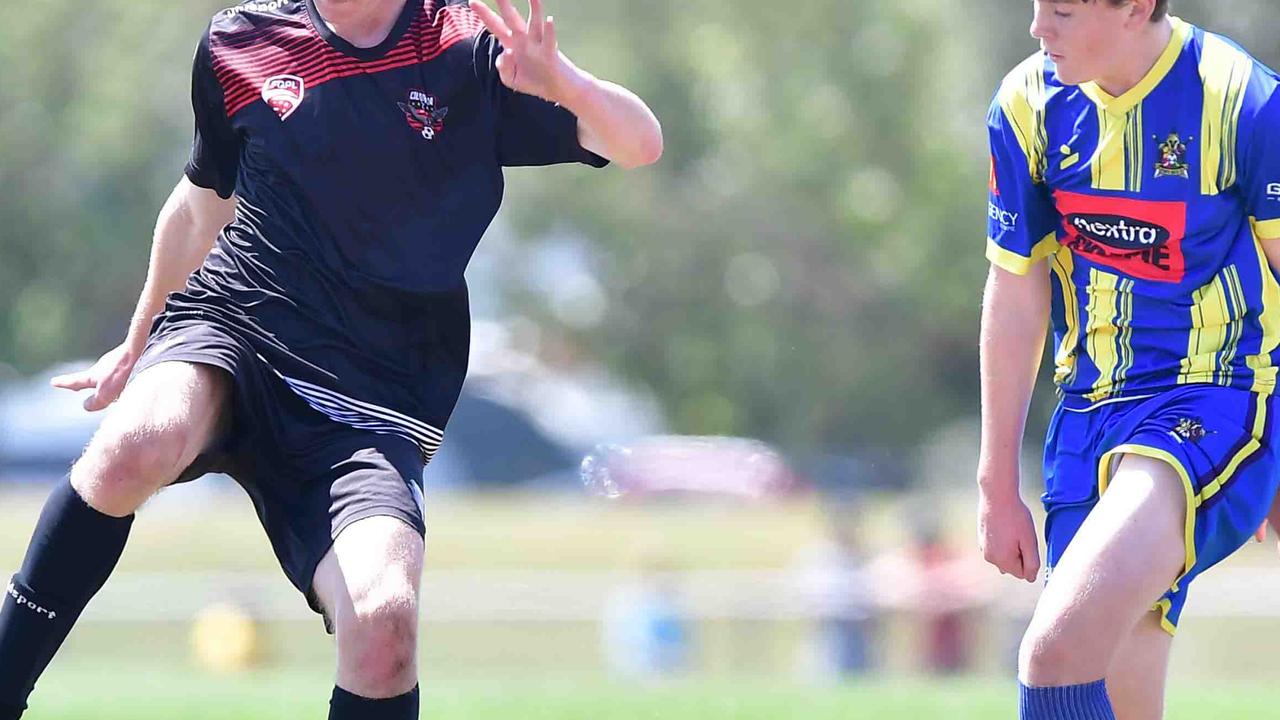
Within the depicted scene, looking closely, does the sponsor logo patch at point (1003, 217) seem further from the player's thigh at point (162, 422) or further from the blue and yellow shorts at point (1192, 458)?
the player's thigh at point (162, 422)

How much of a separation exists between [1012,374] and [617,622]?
1353 cm

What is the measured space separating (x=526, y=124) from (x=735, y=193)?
1241 inches

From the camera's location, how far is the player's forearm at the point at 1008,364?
4.52 meters

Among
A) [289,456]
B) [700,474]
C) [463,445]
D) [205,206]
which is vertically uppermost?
[463,445]

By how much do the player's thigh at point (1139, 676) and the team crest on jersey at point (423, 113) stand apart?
2.01 m

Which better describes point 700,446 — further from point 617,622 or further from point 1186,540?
point 1186,540

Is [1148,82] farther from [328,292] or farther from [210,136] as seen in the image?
[210,136]

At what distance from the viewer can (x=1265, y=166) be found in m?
4.21

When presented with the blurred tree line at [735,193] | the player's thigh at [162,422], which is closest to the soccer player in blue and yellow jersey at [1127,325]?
the player's thigh at [162,422]

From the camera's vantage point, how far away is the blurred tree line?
35.2 m

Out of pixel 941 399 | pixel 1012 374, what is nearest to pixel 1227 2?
pixel 941 399

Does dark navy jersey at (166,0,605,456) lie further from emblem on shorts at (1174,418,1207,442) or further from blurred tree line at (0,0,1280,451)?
blurred tree line at (0,0,1280,451)

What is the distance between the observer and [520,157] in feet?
15.1

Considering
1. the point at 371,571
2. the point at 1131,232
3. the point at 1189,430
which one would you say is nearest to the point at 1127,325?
the point at 1131,232
